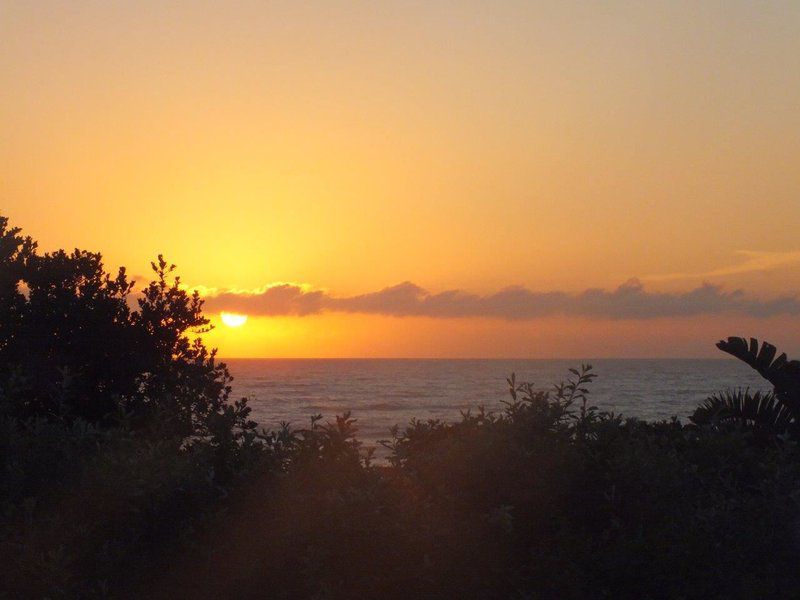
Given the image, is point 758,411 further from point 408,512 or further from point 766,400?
point 408,512

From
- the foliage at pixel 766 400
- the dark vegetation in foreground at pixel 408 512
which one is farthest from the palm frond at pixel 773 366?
the dark vegetation in foreground at pixel 408 512

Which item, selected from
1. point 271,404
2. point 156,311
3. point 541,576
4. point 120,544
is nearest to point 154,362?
point 156,311

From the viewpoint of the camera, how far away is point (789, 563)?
6.13 meters

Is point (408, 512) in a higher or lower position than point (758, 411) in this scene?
higher

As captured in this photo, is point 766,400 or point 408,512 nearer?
point 408,512

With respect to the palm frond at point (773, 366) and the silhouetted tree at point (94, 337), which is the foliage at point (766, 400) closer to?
the palm frond at point (773, 366)

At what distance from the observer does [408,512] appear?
5375 mm

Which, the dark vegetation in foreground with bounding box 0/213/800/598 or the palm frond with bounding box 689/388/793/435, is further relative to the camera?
the palm frond with bounding box 689/388/793/435

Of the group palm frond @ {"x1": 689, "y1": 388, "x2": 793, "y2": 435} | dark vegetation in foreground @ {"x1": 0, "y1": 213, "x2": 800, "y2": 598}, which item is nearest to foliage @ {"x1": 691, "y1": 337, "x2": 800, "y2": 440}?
palm frond @ {"x1": 689, "y1": 388, "x2": 793, "y2": 435}

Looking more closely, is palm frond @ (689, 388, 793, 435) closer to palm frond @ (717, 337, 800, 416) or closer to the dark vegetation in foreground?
palm frond @ (717, 337, 800, 416)

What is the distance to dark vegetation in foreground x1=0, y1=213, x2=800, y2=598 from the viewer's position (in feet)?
17.3

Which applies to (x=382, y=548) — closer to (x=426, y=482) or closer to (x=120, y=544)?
(x=426, y=482)

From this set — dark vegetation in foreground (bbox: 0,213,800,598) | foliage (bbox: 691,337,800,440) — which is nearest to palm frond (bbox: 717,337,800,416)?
foliage (bbox: 691,337,800,440)

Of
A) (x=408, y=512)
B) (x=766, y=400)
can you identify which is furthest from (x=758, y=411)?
(x=408, y=512)
